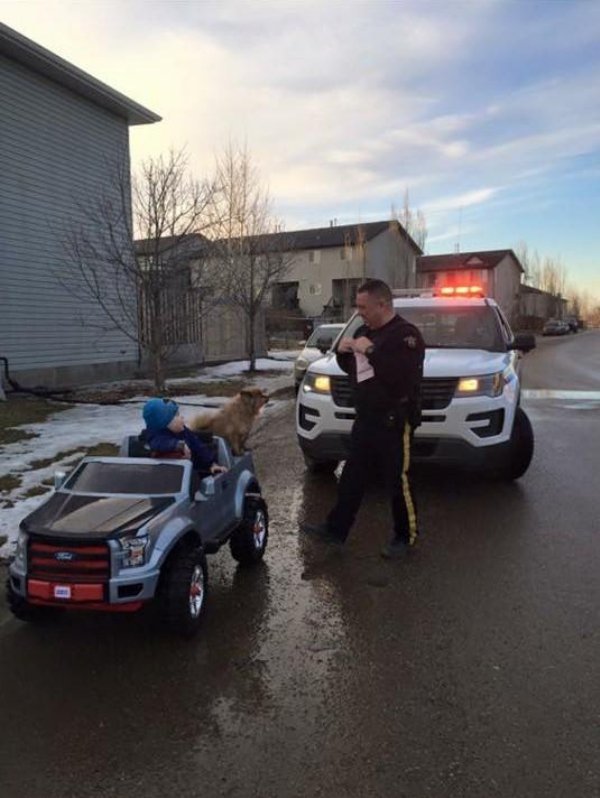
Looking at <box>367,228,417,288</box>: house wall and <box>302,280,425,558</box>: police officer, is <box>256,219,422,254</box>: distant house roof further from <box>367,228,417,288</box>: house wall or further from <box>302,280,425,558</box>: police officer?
<box>302,280,425,558</box>: police officer

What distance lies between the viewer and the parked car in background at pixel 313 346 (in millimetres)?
16000

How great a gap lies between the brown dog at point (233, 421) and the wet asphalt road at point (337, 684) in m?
1.02

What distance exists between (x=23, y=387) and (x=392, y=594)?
12.5 m

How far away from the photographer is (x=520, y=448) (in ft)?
22.9

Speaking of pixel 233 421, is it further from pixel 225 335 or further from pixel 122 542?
pixel 225 335

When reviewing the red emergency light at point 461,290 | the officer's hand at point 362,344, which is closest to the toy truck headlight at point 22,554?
the officer's hand at point 362,344

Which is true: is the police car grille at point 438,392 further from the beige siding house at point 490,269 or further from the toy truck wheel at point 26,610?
the beige siding house at point 490,269

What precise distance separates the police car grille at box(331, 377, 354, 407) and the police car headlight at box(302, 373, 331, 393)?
0.21ft

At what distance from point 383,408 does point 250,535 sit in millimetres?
1281

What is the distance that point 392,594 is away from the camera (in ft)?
14.5

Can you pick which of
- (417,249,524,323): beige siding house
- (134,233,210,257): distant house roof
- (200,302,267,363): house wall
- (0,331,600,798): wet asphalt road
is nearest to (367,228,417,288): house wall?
(417,249,524,323): beige siding house

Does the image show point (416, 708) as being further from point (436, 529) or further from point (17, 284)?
point (17, 284)

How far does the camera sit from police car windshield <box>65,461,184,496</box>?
3.93m

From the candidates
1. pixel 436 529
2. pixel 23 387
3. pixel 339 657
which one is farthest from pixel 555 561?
pixel 23 387
